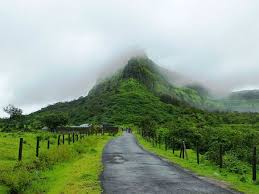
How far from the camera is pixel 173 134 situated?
60469 mm

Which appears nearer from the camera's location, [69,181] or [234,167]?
[69,181]

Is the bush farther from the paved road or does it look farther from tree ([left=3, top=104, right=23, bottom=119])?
tree ([left=3, top=104, right=23, bottom=119])

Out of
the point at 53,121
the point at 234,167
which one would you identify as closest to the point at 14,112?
the point at 53,121

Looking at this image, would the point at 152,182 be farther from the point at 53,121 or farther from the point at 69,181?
the point at 53,121

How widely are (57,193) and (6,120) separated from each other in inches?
6013

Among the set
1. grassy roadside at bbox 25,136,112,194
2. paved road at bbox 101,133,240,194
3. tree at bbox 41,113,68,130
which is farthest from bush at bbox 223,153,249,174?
tree at bbox 41,113,68,130

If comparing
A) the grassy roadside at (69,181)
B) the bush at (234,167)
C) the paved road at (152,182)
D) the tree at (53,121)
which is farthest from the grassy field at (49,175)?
the tree at (53,121)

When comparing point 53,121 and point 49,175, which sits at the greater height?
point 53,121

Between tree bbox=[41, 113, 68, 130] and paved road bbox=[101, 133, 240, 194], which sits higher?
tree bbox=[41, 113, 68, 130]

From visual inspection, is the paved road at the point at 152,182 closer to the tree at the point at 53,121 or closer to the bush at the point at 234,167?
the bush at the point at 234,167

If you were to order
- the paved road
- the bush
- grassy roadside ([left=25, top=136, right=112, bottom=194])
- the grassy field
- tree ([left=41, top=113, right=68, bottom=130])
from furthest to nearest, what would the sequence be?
1. tree ([left=41, top=113, right=68, bottom=130])
2. the bush
3. grassy roadside ([left=25, top=136, right=112, bottom=194])
4. the paved road
5. the grassy field

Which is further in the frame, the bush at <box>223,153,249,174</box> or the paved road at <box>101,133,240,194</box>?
the bush at <box>223,153,249,174</box>

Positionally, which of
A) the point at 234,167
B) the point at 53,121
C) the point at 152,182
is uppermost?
the point at 53,121

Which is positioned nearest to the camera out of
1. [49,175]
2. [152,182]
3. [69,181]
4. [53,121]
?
[152,182]
